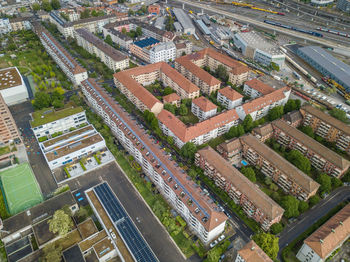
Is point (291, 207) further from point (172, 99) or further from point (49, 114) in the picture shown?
point (49, 114)

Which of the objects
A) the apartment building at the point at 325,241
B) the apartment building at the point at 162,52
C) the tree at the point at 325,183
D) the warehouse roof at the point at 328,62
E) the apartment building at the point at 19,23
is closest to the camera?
the apartment building at the point at 325,241

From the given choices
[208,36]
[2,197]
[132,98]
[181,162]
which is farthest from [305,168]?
[208,36]

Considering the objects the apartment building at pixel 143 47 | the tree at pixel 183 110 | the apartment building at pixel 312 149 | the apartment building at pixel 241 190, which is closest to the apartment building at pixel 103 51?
the apartment building at pixel 143 47

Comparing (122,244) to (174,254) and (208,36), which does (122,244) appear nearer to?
(174,254)

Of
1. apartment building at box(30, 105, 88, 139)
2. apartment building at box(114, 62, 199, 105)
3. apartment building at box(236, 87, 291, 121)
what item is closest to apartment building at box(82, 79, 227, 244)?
apartment building at box(30, 105, 88, 139)

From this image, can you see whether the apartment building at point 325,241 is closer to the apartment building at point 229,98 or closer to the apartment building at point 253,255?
the apartment building at point 253,255

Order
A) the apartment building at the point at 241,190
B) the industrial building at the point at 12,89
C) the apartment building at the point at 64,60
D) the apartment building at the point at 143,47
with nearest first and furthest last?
the apartment building at the point at 241,190 → the industrial building at the point at 12,89 → the apartment building at the point at 64,60 → the apartment building at the point at 143,47

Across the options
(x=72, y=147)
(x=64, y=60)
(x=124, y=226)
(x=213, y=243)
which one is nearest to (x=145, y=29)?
(x=64, y=60)
